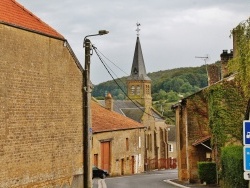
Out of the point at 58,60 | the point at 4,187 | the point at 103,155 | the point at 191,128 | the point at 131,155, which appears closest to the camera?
the point at 4,187

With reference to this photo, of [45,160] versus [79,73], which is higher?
[79,73]

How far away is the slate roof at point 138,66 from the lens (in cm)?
8844

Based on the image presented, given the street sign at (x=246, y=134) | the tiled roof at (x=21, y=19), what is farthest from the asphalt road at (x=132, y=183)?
the street sign at (x=246, y=134)

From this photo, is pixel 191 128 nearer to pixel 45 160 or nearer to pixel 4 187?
pixel 45 160

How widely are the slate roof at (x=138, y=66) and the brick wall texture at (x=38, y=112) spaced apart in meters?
69.2

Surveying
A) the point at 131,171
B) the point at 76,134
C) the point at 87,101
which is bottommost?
the point at 131,171

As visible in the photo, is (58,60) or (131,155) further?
(131,155)

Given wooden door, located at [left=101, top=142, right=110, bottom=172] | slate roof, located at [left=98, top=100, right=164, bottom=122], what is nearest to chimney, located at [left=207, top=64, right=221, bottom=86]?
wooden door, located at [left=101, top=142, right=110, bottom=172]

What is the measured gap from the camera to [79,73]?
783 inches

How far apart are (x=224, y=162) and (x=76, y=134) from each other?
699 cm

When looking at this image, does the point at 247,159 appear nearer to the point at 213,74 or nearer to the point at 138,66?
the point at 213,74

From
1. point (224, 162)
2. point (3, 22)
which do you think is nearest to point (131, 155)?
point (224, 162)

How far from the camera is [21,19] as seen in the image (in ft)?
56.8

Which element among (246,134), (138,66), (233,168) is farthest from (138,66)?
(246,134)
